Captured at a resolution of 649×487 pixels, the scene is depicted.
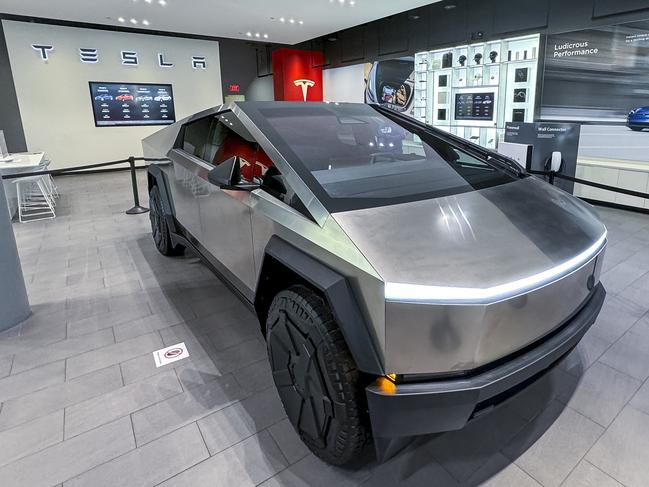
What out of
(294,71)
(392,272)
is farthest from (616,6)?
(294,71)

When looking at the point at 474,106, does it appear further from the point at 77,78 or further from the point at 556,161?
the point at 77,78

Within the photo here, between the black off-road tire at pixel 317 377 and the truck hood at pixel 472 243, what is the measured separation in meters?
0.29

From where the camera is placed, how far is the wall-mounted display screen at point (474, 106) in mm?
6880

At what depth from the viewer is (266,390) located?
185 centimetres

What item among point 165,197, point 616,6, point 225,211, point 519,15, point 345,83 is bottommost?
point 165,197

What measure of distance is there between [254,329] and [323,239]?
4.22 ft

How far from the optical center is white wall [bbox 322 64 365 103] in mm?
9414

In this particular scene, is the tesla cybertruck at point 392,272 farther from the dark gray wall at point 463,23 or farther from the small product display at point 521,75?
the small product display at point 521,75

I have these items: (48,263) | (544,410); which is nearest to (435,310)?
(544,410)

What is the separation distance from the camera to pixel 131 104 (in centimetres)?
955

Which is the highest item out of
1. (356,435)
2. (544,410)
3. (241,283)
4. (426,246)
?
(426,246)

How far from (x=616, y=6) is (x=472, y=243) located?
5832 millimetres

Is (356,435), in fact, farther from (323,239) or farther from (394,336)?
(323,239)

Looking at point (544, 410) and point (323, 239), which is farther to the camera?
point (544, 410)
